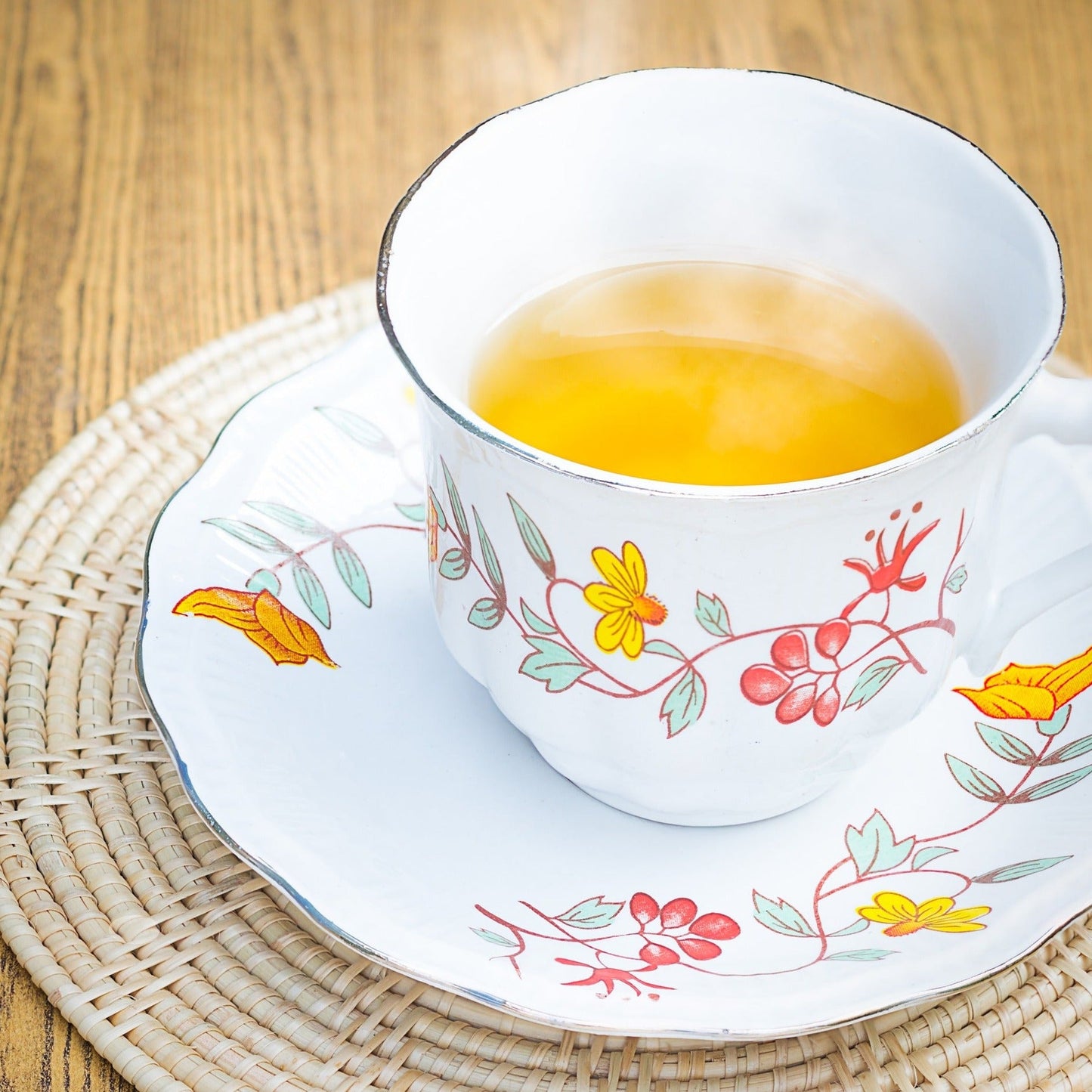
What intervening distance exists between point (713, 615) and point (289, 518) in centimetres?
34

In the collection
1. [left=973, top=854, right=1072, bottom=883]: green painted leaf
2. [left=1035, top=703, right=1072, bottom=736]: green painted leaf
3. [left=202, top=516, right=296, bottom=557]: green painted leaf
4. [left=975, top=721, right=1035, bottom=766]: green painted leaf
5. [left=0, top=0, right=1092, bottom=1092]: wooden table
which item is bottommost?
[left=973, top=854, right=1072, bottom=883]: green painted leaf

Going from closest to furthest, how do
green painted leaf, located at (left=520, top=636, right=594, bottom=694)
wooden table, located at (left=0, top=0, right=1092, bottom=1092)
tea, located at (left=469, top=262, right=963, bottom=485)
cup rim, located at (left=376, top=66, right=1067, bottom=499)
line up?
1. cup rim, located at (left=376, top=66, right=1067, bottom=499)
2. green painted leaf, located at (left=520, top=636, right=594, bottom=694)
3. tea, located at (left=469, top=262, right=963, bottom=485)
4. wooden table, located at (left=0, top=0, right=1092, bottom=1092)

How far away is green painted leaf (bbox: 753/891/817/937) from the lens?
2.19ft

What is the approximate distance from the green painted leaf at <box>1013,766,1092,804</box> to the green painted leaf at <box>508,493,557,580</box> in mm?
286

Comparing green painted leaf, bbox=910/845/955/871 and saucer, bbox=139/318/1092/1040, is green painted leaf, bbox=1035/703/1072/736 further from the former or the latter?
green painted leaf, bbox=910/845/955/871

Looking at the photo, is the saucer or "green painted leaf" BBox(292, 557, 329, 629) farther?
"green painted leaf" BBox(292, 557, 329, 629)

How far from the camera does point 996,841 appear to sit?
0.71 meters

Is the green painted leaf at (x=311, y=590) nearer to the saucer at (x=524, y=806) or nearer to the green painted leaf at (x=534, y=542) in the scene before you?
the saucer at (x=524, y=806)

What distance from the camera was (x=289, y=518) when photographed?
0.87m

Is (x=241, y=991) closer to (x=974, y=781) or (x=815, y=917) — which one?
(x=815, y=917)

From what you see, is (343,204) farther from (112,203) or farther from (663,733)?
(663,733)

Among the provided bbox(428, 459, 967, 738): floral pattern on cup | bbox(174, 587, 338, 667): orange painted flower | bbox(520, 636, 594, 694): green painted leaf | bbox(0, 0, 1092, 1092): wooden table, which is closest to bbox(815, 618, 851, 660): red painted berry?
bbox(428, 459, 967, 738): floral pattern on cup

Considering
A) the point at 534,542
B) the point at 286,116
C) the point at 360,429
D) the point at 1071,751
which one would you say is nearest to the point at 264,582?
the point at 360,429

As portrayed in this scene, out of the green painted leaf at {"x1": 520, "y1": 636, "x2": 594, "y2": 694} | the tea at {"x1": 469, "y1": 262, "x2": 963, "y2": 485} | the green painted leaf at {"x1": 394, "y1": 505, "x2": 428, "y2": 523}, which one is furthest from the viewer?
the green painted leaf at {"x1": 394, "y1": 505, "x2": 428, "y2": 523}
